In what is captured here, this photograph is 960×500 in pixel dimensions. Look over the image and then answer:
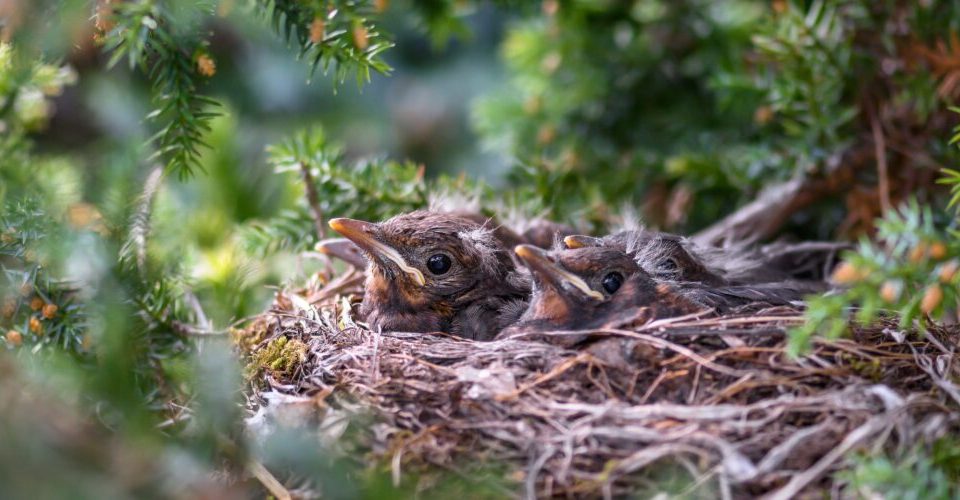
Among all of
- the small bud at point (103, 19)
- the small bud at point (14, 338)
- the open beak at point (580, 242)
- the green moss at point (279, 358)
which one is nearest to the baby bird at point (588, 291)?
the open beak at point (580, 242)

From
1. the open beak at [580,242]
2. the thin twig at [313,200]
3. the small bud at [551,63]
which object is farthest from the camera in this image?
the small bud at [551,63]

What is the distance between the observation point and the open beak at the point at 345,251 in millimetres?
2664

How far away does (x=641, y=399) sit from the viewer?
178 cm

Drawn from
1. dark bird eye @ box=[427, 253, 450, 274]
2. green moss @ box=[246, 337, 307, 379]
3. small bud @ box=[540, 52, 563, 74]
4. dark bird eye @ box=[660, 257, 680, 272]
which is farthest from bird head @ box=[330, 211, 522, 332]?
small bud @ box=[540, 52, 563, 74]

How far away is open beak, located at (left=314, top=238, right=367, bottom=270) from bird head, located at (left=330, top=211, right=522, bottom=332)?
0.66ft

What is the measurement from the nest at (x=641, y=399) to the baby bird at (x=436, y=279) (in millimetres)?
317

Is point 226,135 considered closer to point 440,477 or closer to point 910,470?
point 440,477

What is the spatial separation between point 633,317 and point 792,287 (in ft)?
2.18

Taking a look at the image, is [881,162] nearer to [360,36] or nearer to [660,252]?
[660,252]

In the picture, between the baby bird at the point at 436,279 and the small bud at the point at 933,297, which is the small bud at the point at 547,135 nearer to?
the baby bird at the point at 436,279

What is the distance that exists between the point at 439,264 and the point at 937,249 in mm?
1335

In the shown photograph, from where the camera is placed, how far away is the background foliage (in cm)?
139

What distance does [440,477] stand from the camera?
162cm

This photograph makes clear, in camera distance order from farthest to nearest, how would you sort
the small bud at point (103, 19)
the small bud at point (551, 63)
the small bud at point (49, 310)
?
the small bud at point (551, 63)
the small bud at point (49, 310)
the small bud at point (103, 19)
